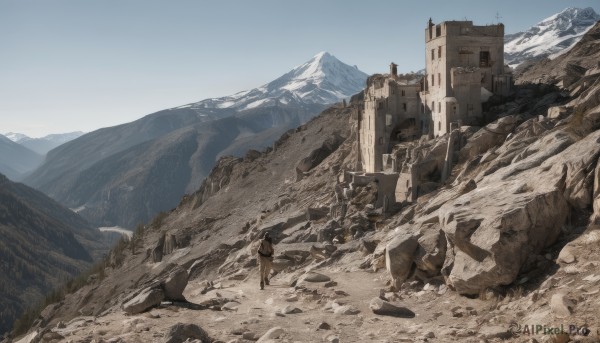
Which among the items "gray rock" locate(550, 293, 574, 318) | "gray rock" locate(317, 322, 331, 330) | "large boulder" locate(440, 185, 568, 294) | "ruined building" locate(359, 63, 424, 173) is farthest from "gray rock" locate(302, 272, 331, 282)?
"ruined building" locate(359, 63, 424, 173)

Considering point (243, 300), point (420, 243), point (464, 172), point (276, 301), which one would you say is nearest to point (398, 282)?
point (420, 243)

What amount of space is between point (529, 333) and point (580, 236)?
4.23m

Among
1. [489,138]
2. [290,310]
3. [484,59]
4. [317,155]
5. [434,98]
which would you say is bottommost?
[290,310]

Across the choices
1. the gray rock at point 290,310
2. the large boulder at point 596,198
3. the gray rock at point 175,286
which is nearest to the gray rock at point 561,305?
the large boulder at point 596,198

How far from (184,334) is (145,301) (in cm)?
439

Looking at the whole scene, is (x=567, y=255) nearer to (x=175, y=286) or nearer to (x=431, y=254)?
(x=431, y=254)

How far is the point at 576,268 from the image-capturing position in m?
13.4

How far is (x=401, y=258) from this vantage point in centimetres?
1867

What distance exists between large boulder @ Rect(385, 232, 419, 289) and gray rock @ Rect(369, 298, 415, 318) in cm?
268

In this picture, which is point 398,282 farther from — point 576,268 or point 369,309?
point 576,268

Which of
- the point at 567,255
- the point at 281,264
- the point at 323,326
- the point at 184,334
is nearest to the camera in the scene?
the point at 567,255

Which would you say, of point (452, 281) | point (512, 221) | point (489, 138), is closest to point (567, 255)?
point (512, 221)

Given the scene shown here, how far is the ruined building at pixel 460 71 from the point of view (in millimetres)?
43156

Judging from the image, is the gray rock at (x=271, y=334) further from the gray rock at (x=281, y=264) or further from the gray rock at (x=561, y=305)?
the gray rock at (x=281, y=264)
